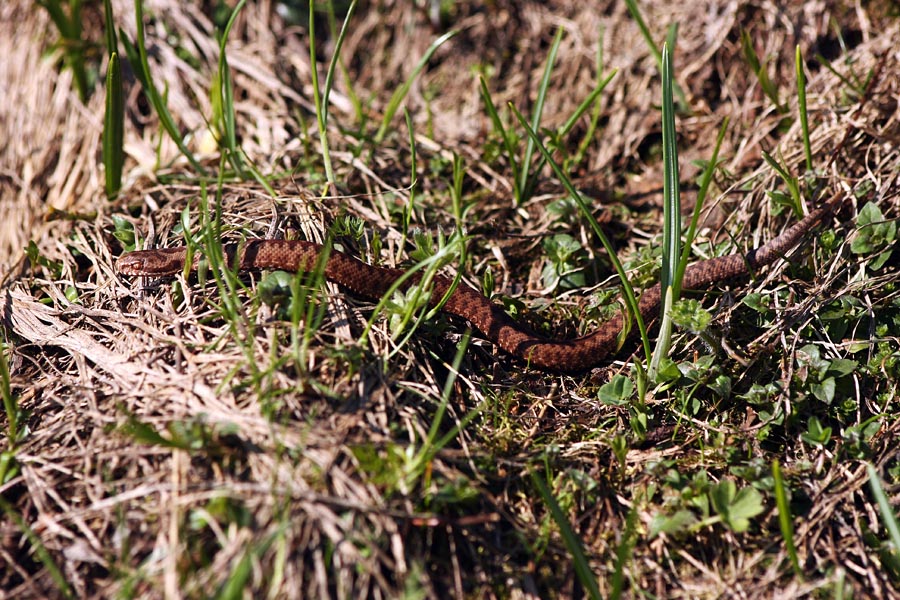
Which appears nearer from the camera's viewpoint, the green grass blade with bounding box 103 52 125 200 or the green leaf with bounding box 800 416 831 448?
the green leaf with bounding box 800 416 831 448

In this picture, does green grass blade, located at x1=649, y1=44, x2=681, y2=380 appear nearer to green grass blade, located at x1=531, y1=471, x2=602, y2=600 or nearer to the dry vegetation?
the dry vegetation

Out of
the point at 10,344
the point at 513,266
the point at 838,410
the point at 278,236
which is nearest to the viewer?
the point at 838,410

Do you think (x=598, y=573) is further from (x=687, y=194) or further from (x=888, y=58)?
(x=888, y=58)

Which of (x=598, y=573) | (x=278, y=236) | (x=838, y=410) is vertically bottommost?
(x=598, y=573)

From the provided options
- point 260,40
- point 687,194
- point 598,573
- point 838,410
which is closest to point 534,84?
point 687,194

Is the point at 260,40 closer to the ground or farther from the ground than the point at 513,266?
farther from the ground

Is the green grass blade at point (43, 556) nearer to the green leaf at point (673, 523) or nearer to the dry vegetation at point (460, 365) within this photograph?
the dry vegetation at point (460, 365)

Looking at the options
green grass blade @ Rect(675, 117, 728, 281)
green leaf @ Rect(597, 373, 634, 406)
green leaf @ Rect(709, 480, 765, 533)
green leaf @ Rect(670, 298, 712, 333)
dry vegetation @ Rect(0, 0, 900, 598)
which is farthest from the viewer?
green leaf @ Rect(597, 373, 634, 406)

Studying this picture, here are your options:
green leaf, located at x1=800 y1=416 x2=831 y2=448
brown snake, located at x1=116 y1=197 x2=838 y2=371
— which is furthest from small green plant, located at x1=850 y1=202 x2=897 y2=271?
green leaf, located at x1=800 y1=416 x2=831 y2=448
